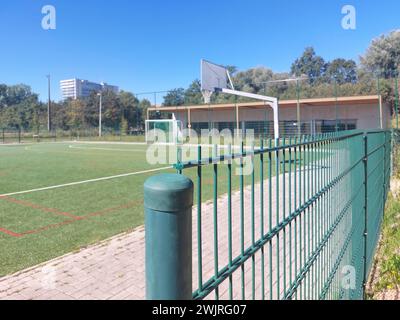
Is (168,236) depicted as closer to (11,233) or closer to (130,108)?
(11,233)

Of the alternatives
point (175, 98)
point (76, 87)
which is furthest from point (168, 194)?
point (76, 87)

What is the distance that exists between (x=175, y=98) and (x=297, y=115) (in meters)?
16.9

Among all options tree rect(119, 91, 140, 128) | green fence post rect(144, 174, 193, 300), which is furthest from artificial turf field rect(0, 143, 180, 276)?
tree rect(119, 91, 140, 128)

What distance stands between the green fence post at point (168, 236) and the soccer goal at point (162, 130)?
35975 mm

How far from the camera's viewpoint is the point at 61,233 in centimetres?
532

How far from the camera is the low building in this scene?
94.2 feet

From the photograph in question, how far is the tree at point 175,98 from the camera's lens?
4135cm

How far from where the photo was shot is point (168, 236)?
0.93 metres

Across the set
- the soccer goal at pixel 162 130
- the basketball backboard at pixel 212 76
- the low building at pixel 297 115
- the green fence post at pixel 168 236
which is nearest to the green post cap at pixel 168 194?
the green fence post at pixel 168 236

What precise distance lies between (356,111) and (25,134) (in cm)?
4553

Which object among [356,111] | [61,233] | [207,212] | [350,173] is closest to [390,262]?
[350,173]

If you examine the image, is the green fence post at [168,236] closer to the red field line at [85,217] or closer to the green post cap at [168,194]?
the green post cap at [168,194]

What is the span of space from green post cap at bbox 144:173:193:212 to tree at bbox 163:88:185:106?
40.5 m
